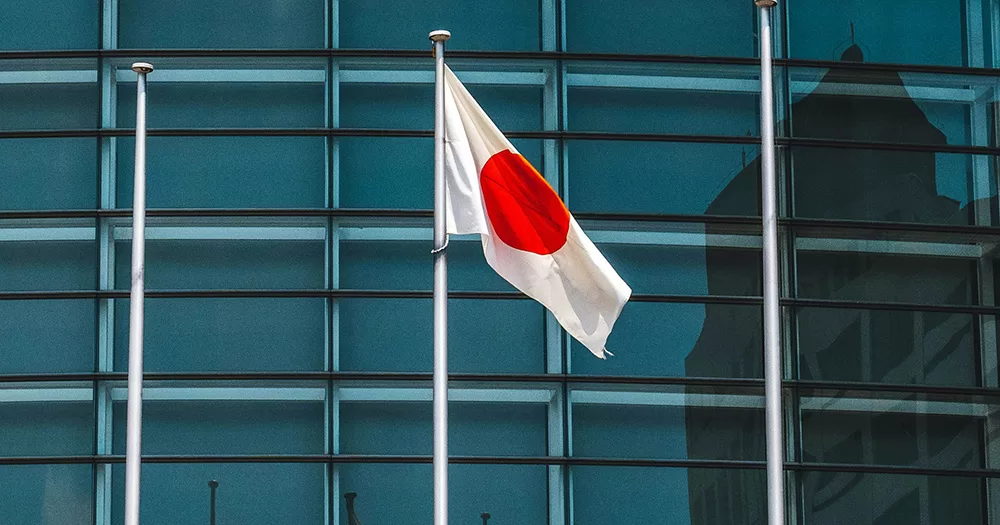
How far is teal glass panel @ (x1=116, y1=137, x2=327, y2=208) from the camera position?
64.1 feet

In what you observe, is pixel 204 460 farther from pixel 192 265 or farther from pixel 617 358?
pixel 617 358

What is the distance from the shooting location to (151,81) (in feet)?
65.0

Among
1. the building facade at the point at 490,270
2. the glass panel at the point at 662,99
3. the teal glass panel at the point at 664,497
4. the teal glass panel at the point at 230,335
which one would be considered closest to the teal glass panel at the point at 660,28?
the building facade at the point at 490,270

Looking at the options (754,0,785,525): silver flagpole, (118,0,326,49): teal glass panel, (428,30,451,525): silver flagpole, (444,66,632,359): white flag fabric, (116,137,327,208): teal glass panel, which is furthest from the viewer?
(118,0,326,49): teal glass panel

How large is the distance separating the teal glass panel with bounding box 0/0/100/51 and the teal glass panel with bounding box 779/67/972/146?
32.3 ft

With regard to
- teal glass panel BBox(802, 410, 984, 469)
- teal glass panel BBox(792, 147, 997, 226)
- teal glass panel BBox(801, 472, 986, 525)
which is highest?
teal glass panel BBox(792, 147, 997, 226)

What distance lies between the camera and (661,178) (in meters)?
19.9

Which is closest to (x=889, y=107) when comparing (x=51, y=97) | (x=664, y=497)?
(x=664, y=497)

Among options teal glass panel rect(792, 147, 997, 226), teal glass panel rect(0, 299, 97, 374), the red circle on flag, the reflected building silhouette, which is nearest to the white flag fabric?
the red circle on flag

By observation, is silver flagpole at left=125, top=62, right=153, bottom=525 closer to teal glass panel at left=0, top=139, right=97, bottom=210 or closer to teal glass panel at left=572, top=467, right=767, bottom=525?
teal glass panel at left=0, top=139, right=97, bottom=210

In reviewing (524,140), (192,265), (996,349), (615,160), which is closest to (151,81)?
(192,265)

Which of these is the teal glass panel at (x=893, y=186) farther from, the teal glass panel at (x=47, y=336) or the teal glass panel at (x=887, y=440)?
the teal glass panel at (x=47, y=336)

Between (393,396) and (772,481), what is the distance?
6.36m

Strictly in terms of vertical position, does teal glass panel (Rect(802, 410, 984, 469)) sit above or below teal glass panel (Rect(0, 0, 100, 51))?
below
